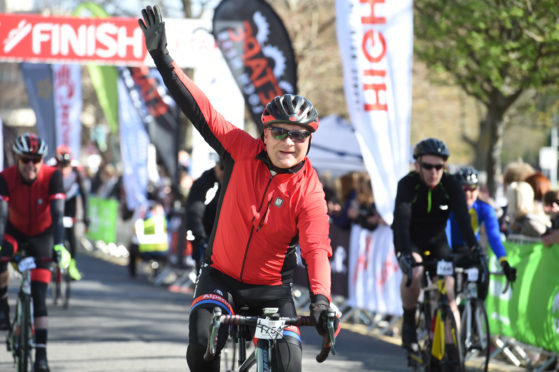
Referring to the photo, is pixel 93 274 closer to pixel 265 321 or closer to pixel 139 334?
pixel 139 334

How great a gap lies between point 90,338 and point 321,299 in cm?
737

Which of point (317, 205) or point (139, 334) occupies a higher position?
point (317, 205)

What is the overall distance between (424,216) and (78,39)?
11.1m

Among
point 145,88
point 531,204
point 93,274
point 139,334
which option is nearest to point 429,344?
point 531,204

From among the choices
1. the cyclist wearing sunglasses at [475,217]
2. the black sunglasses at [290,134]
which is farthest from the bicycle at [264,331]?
the cyclist wearing sunglasses at [475,217]

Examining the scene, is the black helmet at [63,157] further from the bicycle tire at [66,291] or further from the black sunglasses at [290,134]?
the black sunglasses at [290,134]

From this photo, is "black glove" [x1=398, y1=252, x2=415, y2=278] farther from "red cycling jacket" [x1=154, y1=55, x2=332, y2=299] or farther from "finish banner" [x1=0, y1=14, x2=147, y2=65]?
"finish banner" [x1=0, y1=14, x2=147, y2=65]

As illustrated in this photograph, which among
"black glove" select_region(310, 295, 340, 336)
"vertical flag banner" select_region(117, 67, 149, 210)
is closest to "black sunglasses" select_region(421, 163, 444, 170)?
"black glove" select_region(310, 295, 340, 336)

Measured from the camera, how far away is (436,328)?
28.7 feet

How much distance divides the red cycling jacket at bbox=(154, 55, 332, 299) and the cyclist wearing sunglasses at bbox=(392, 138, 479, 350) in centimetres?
310

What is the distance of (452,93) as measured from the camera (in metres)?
50.8

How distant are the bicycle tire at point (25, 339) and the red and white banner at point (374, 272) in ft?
18.4

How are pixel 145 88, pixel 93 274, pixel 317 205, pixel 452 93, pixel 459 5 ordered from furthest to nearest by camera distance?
pixel 452 93 → pixel 145 88 → pixel 93 274 → pixel 459 5 → pixel 317 205

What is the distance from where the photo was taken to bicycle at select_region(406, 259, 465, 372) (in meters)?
8.52
